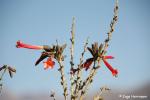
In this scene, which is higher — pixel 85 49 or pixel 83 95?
pixel 85 49

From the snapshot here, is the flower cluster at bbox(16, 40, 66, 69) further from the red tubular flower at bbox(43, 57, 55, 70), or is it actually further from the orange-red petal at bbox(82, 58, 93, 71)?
the orange-red petal at bbox(82, 58, 93, 71)

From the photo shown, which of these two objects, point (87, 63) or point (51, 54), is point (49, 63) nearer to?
point (51, 54)

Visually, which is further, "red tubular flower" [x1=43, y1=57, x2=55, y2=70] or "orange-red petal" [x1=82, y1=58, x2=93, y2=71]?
"orange-red petal" [x1=82, y1=58, x2=93, y2=71]

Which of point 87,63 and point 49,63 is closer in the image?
point 49,63

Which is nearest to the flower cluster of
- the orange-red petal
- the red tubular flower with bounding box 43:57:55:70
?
the red tubular flower with bounding box 43:57:55:70

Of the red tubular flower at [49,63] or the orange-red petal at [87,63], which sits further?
the orange-red petal at [87,63]

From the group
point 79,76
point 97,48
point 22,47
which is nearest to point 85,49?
point 97,48

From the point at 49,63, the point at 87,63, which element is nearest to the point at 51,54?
the point at 49,63

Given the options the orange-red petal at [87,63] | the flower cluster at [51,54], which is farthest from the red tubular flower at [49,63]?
the orange-red petal at [87,63]

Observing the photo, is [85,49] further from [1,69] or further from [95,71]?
[1,69]

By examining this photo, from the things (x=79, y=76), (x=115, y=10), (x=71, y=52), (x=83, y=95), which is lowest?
(x=83, y=95)

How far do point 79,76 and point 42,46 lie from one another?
150 cm

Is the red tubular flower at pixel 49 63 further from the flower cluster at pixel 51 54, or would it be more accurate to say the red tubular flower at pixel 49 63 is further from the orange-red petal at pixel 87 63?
the orange-red petal at pixel 87 63

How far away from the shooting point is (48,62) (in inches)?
244
